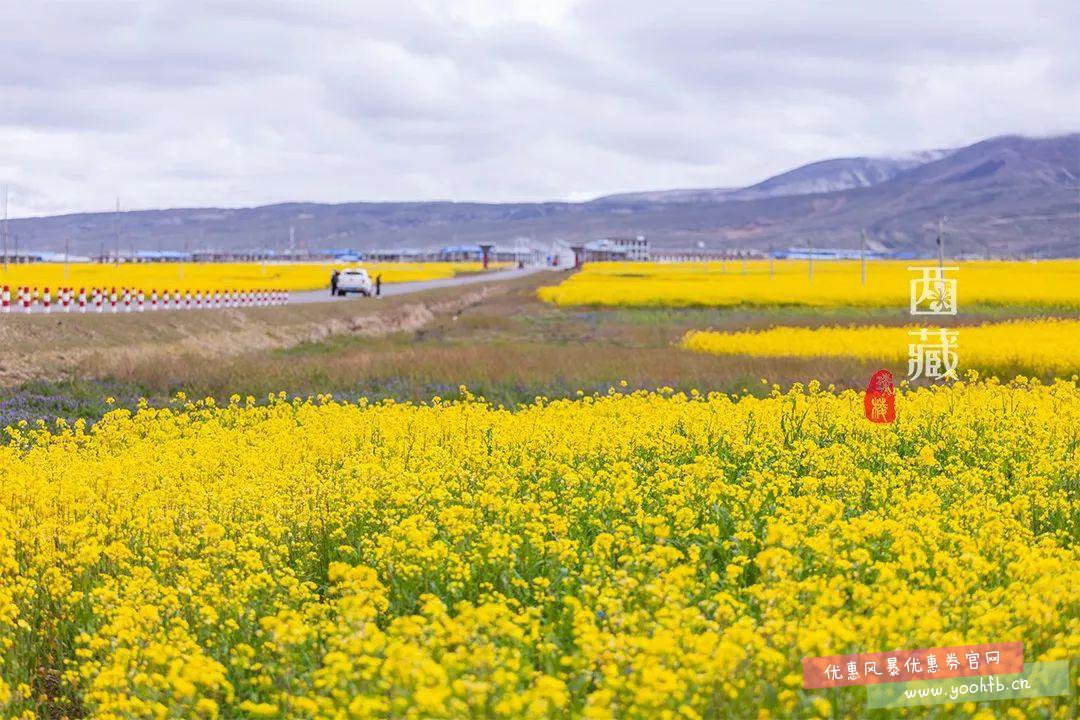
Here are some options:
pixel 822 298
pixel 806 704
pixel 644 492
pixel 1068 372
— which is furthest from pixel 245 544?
pixel 822 298

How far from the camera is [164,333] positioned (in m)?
34.4

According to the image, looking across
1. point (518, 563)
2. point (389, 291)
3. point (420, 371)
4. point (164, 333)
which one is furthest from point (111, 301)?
point (389, 291)

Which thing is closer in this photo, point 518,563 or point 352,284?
point 518,563

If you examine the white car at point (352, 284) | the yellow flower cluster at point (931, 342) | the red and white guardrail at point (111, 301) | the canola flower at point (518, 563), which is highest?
the white car at point (352, 284)

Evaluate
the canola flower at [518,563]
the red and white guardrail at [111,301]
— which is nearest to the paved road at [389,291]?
the red and white guardrail at [111,301]

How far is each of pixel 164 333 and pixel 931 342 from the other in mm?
19431

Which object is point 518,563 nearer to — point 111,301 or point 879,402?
point 879,402

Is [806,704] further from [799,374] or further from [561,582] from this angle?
[799,374]

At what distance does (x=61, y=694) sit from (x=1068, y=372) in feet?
70.5

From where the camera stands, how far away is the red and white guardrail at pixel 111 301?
3906 centimetres

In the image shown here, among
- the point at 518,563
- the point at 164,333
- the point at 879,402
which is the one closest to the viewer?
the point at 518,563

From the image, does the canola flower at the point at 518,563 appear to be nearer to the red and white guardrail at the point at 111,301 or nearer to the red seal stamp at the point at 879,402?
the red seal stamp at the point at 879,402

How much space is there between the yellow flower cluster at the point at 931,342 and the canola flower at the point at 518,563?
40.7 ft

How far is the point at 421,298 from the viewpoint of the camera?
215 ft
